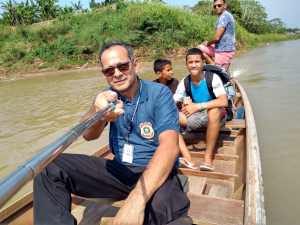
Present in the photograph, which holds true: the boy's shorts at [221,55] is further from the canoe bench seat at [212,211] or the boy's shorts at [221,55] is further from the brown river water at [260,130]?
the canoe bench seat at [212,211]

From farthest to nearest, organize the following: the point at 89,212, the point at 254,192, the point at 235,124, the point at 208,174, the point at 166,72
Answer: the point at 166,72, the point at 235,124, the point at 208,174, the point at 89,212, the point at 254,192

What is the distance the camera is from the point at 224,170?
2504mm

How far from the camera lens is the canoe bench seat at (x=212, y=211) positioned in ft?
4.62

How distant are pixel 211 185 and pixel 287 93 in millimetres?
4870

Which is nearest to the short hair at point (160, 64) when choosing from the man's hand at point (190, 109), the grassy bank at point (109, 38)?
the man's hand at point (190, 109)

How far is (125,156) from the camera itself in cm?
158

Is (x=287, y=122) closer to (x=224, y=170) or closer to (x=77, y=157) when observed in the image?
(x=224, y=170)

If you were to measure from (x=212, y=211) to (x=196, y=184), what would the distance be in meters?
0.71

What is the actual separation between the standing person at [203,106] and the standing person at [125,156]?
105 cm

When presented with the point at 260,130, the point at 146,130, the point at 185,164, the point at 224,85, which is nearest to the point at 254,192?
the point at 146,130

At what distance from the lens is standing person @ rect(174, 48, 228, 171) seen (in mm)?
2518

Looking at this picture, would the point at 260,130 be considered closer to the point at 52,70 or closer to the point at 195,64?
the point at 195,64

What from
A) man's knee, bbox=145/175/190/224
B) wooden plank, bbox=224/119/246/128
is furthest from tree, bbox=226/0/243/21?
man's knee, bbox=145/175/190/224

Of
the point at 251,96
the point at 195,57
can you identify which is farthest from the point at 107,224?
the point at 251,96
